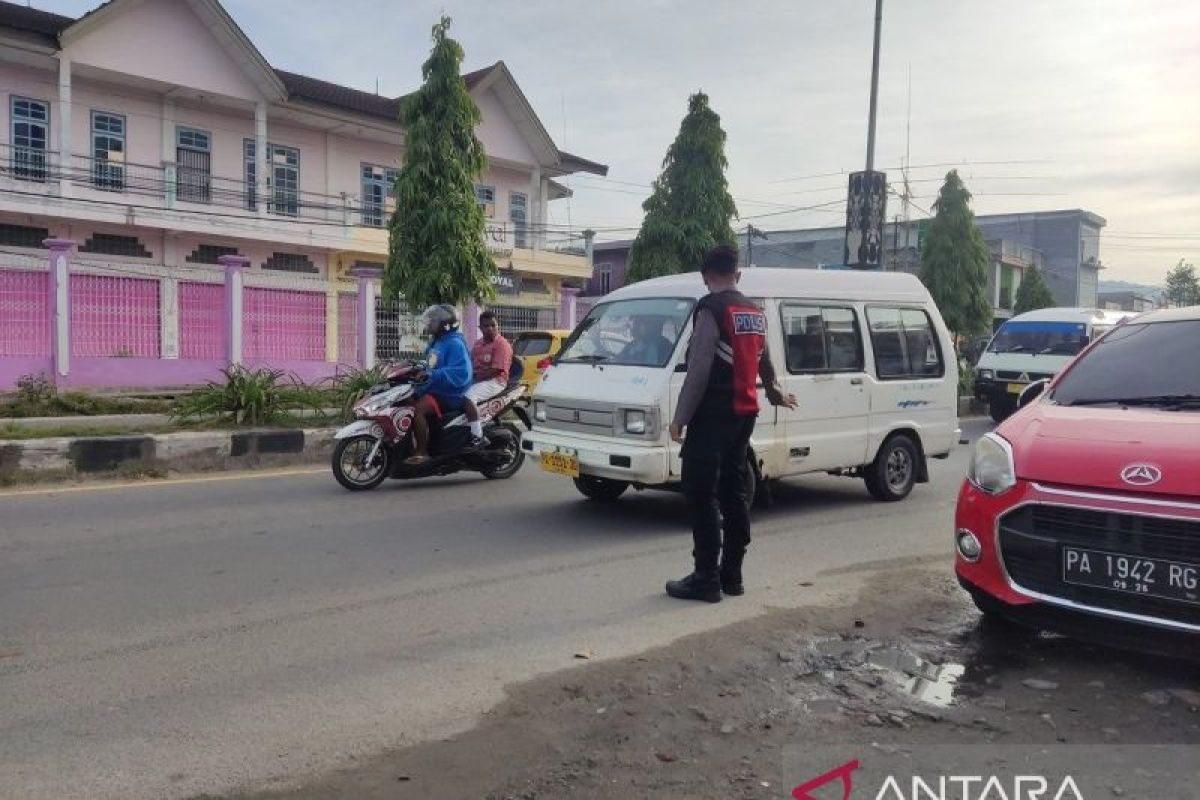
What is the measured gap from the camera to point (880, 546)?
6.86 metres

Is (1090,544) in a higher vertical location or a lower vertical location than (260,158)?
lower

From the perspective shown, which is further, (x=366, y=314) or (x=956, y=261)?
(x=956, y=261)

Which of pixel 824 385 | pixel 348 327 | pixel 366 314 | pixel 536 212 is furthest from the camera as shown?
pixel 536 212

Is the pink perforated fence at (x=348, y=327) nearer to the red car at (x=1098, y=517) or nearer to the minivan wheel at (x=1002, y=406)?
the minivan wheel at (x=1002, y=406)

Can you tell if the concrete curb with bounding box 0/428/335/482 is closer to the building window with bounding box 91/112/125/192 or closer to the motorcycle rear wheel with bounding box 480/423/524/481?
the motorcycle rear wheel with bounding box 480/423/524/481

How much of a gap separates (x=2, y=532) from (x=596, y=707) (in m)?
5.12

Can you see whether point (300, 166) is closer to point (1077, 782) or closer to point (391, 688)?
point (391, 688)

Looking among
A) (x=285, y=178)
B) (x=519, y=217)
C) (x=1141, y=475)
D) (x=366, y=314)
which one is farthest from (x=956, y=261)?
(x=1141, y=475)

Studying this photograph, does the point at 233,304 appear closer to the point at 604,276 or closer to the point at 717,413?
the point at 717,413

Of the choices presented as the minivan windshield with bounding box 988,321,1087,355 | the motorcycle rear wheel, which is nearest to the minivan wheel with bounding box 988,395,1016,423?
the minivan windshield with bounding box 988,321,1087,355

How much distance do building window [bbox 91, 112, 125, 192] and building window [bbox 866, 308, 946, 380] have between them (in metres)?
19.2

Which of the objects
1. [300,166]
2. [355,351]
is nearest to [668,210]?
[355,351]

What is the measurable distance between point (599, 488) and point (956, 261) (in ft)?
65.8

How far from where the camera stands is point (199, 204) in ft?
75.8
